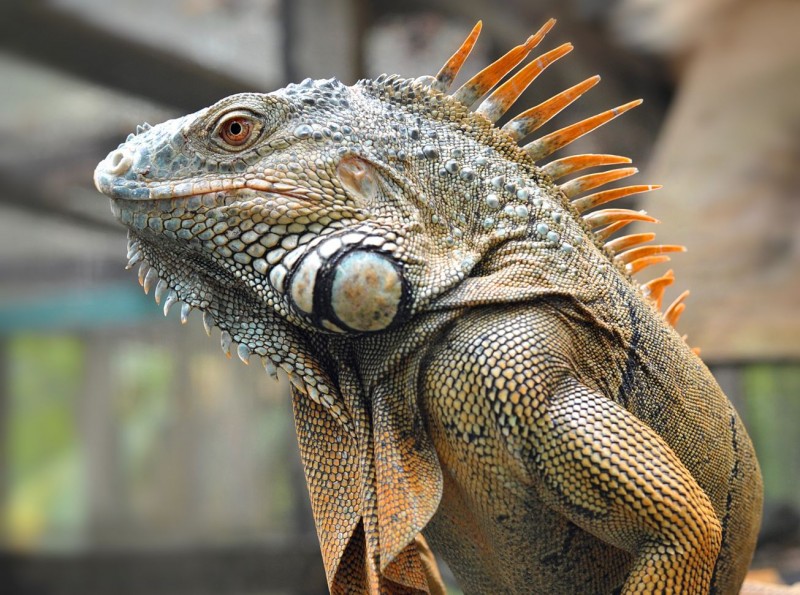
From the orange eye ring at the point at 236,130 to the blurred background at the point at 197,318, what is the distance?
2301mm

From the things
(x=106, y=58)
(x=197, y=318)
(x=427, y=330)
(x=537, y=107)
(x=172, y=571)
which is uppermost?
(x=106, y=58)

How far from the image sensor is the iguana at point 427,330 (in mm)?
1566

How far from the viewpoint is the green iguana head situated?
1611 mm

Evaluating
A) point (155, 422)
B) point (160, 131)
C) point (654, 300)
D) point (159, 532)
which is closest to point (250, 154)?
point (160, 131)

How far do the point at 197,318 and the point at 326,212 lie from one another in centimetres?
384

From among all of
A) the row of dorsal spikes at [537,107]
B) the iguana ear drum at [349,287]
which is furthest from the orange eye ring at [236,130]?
the row of dorsal spikes at [537,107]

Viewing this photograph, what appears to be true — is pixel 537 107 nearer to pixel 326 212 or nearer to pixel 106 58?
pixel 326 212

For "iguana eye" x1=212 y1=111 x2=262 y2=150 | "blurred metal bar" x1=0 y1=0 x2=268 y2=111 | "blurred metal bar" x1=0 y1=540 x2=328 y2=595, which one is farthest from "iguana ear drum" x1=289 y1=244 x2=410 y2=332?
"blurred metal bar" x1=0 y1=540 x2=328 y2=595

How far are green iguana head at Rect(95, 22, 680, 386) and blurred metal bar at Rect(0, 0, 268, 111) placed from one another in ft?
9.63

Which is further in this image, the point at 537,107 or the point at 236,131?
the point at 537,107

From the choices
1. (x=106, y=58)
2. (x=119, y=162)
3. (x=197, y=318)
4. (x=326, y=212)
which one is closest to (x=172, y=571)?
(x=197, y=318)

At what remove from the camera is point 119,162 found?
169cm

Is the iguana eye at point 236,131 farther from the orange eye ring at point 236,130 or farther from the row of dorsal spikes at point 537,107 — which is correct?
the row of dorsal spikes at point 537,107

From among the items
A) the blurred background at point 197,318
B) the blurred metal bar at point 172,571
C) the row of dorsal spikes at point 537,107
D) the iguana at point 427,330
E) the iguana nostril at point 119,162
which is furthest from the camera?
the blurred metal bar at point 172,571
